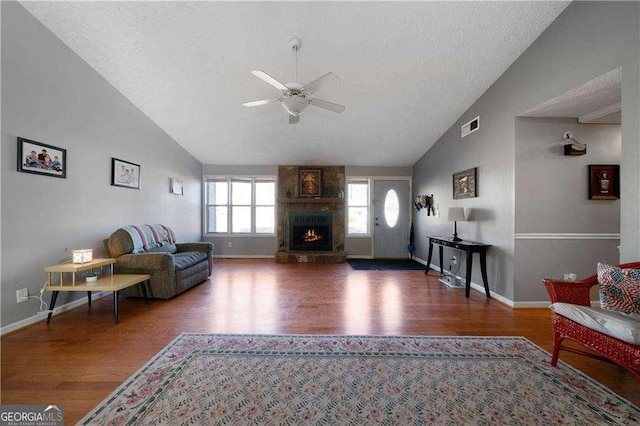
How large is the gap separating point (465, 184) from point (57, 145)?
19.1 ft

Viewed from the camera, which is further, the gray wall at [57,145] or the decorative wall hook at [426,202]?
the decorative wall hook at [426,202]

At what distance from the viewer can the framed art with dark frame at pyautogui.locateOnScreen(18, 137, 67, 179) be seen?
2555mm

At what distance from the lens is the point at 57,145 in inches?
115

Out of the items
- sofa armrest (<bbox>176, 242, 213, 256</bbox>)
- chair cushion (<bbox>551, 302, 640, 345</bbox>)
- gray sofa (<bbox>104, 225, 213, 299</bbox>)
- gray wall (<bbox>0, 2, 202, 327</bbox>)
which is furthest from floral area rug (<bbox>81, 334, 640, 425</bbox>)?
sofa armrest (<bbox>176, 242, 213, 256</bbox>)

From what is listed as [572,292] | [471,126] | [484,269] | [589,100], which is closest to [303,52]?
[471,126]

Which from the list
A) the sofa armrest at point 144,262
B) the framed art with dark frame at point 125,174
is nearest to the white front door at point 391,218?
the sofa armrest at point 144,262

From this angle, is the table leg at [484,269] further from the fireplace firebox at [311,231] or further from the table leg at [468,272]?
the fireplace firebox at [311,231]

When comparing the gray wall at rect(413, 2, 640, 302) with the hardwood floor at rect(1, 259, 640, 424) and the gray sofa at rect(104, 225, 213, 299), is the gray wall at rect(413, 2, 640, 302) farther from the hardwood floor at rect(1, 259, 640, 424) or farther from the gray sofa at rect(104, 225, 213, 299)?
the gray sofa at rect(104, 225, 213, 299)

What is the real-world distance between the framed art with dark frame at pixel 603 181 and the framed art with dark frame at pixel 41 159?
6.59 m

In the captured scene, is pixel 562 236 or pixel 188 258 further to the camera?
pixel 188 258

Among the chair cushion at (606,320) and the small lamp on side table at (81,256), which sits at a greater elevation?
the small lamp on side table at (81,256)

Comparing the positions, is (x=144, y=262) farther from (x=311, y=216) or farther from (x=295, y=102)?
(x=311, y=216)

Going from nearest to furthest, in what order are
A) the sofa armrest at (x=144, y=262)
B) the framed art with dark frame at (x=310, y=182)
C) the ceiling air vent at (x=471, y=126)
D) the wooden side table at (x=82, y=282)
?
the wooden side table at (x=82, y=282) < the sofa armrest at (x=144, y=262) < the ceiling air vent at (x=471, y=126) < the framed art with dark frame at (x=310, y=182)

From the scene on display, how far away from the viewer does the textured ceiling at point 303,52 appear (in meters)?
2.62
